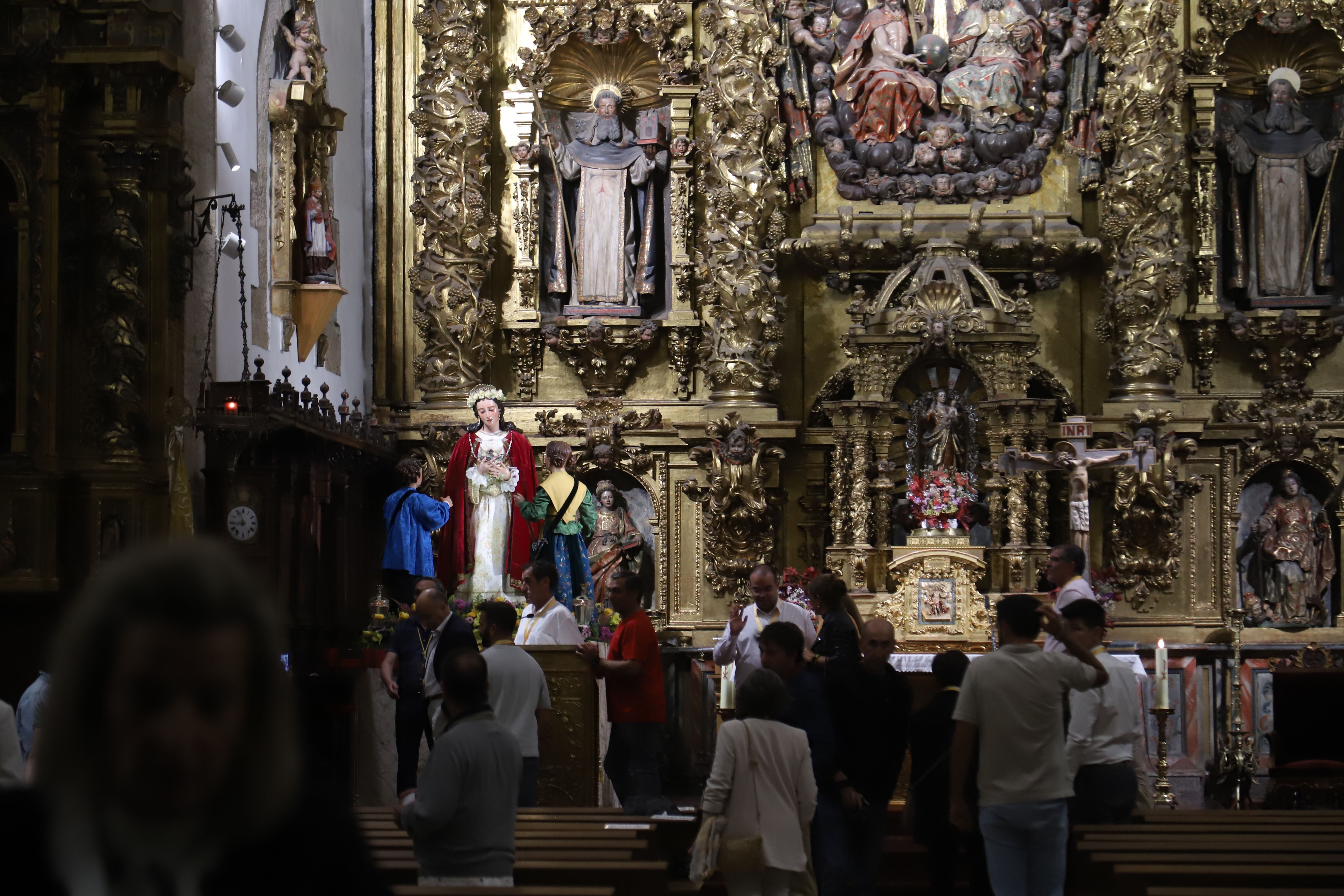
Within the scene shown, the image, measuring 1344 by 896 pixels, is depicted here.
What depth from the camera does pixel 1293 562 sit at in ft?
50.0

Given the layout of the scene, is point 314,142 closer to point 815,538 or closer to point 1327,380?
point 815,538

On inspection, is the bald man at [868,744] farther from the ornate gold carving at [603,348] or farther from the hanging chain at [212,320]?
the ornate gold carving at [603,348]

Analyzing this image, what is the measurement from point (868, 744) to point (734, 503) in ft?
23.9

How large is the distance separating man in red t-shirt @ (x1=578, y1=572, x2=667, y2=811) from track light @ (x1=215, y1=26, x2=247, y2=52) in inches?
227

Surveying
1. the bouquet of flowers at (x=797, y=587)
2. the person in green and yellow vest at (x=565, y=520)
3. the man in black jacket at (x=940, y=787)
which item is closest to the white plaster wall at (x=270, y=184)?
the person in green and yellow vest at (x=565, y=520)

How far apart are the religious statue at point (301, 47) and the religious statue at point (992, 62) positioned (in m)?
6.08

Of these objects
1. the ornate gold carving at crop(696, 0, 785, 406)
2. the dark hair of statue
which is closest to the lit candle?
the ornate gold carving at crop(696, 0, 785, 406)

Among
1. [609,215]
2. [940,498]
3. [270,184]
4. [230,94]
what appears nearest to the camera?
[230,94]

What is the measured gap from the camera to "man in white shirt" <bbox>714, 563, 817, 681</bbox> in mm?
9336

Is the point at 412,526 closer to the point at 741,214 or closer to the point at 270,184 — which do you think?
the point at 270,184

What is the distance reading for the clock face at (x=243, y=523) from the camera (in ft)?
37.7

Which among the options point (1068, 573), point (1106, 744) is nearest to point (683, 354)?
point (1068, 573)

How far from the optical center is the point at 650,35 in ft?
52.3

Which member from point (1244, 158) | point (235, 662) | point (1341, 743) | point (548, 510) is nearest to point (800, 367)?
point (548, 510)
